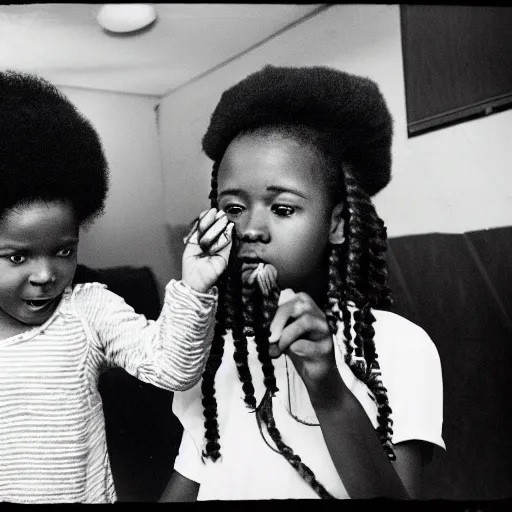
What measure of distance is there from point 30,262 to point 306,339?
451 mm

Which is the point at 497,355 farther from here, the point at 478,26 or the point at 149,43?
the point at 149,43

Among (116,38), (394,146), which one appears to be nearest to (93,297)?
(116,38)

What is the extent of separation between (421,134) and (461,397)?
1.48 feet

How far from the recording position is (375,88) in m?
1.05

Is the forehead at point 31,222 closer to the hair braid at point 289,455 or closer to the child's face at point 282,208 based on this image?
the child's face at point 282,208

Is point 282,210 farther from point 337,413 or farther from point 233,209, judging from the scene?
point 337,413

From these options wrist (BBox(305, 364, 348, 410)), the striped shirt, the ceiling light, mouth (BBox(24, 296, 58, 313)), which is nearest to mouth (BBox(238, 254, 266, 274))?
the striped shirt

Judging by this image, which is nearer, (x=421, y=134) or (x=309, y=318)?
(x=309, y=318)

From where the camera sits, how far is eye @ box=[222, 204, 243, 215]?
103 centimetres

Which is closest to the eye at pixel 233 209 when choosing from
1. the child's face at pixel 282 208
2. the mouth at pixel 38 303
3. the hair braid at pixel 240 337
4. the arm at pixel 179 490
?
the child's face at pixel 282 208

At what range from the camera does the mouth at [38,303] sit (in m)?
0.98

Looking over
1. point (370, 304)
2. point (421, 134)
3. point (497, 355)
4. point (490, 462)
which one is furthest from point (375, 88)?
point (490, 462)

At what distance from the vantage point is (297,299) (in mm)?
984

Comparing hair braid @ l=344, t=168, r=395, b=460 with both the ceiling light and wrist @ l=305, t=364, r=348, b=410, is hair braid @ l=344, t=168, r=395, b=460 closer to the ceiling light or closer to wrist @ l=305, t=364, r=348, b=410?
wrist @ l=305, t=364, r=348, b=410
